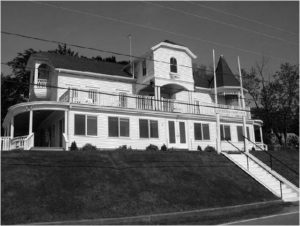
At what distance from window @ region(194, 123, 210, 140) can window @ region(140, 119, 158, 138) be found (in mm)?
3840

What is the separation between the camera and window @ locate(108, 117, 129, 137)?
936 inches

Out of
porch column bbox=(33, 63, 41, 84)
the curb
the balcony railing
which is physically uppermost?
porch column bbox=(33, 63, 41, 84)

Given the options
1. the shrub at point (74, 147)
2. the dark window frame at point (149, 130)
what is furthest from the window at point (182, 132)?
the shrub at point (74, 147)

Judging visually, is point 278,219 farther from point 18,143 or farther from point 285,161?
point 18,143

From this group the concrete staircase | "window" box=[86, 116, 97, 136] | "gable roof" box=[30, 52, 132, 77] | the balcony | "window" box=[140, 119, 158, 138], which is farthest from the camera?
"gable roof" box=[30, 52, 132, 77]

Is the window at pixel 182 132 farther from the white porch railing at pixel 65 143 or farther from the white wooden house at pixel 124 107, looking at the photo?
the white porch railing at pixel 65 143

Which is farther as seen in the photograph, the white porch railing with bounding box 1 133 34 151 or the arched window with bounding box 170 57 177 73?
the arched window with bounding box 170 57 177 73

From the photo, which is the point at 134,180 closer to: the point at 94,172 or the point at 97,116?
the point at 94,172

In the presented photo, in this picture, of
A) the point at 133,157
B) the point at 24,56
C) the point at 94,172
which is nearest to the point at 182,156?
the point at 133,157

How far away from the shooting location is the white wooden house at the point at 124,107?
2267 cm

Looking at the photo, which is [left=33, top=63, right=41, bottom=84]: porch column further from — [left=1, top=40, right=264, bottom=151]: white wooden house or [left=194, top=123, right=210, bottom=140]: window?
[left=194, top=123, right=210, bottom=140]: window

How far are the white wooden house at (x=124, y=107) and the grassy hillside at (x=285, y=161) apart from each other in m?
1.68

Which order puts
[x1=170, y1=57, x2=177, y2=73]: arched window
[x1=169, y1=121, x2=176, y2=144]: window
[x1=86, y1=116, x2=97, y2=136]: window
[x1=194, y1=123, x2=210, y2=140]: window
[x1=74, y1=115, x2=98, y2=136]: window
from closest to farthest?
1. [x1=74, y1=115, x2=98, y2=136]: window
2. [x1=86, y1=116, x2=97, y2=136]: window
3. [x1=169, y1=121, x2=176, y2=144]: window
4. [x1=194, y1=123, x2=210, y2=140]: window
5. [x1=170, y1=57, x2=177, y2=73]: arched window

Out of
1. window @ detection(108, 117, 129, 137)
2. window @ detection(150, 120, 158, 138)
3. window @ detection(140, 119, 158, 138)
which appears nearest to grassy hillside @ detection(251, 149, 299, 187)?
window @ detection(150, 120, 158, 138)
